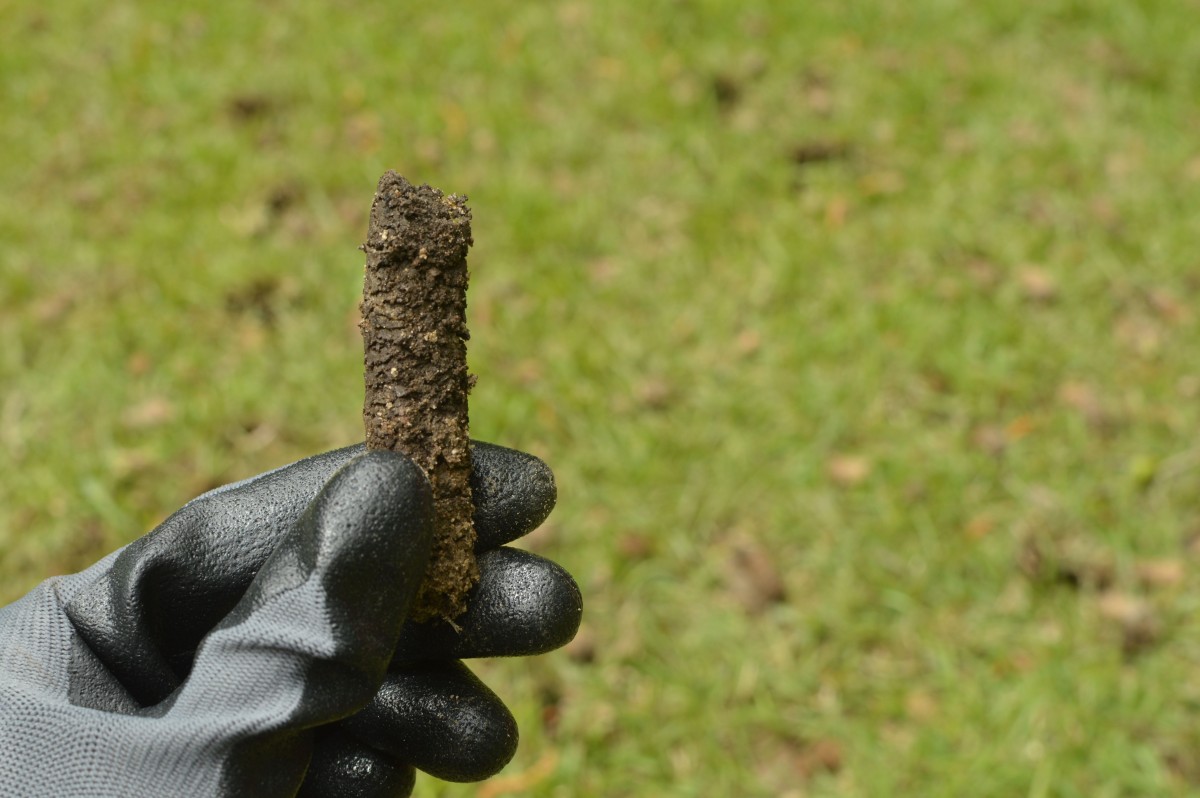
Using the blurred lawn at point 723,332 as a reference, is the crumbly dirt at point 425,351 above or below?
above

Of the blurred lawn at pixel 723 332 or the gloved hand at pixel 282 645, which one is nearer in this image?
the gloved hand at pixel 282 645

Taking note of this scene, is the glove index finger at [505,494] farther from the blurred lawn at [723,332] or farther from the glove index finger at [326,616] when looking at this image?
the blurred lawn at [723,332]

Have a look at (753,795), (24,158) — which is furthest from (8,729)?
(24,158)

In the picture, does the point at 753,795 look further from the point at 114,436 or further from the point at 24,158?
the point at 24,158

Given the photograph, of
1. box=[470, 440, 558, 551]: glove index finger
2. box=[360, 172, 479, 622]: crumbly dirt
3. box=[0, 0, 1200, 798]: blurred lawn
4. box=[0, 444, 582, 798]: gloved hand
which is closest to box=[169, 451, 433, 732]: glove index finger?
→ box=[0, 444, 582, 798]: gloved hand

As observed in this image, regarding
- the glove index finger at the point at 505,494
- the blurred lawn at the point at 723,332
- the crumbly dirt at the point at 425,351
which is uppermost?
the crumbly dirt at the point at 425,351

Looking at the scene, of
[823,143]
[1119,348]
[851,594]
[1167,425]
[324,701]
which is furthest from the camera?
[823,143]

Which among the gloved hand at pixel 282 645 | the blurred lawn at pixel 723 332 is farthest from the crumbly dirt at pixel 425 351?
the blurred lawn at pixel 723 332

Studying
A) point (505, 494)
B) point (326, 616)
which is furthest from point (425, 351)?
point (326, 616)
